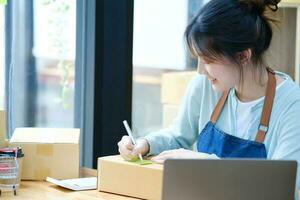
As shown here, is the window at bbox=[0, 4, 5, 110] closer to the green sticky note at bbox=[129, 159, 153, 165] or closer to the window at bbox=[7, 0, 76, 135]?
the window at bbox=[7, 0, 76, 135]

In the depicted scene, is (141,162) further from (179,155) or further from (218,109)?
(218,109)

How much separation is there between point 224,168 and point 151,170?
369 mm

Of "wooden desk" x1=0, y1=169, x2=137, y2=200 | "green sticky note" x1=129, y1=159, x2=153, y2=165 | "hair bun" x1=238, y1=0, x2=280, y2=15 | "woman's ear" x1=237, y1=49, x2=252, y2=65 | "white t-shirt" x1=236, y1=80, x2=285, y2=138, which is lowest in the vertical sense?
"wooden desk" x1=0, y1=169, x2=137, y2=200

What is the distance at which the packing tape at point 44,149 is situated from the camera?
6.03 ft

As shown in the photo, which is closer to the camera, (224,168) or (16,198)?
(224,168)

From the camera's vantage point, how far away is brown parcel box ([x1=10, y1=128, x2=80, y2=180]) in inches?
72.4

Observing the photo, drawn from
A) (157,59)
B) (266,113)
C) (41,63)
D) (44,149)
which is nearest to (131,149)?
(44,149)

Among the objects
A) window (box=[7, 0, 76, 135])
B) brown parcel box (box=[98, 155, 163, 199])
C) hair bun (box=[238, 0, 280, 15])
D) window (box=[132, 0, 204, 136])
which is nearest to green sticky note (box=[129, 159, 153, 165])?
brown parcel box (box=[98, 155, 163, 199])

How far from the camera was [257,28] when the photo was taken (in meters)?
1.69

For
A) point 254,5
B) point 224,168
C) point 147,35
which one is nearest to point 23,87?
point 147,35

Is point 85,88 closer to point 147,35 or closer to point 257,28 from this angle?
point 147,35

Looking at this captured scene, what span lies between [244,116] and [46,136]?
2.21ft

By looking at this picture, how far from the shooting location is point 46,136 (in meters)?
1.90

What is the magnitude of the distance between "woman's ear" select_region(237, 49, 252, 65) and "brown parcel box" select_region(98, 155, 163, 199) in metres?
0.42
